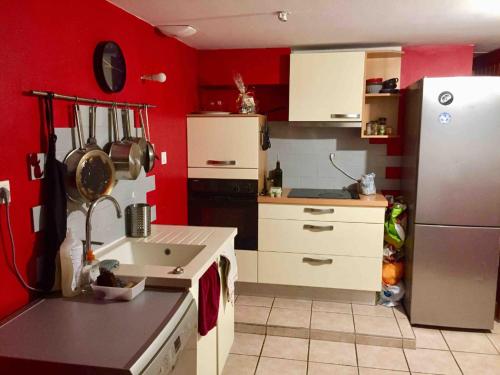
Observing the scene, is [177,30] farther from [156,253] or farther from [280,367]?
[280,367]

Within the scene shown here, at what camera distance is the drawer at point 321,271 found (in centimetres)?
320

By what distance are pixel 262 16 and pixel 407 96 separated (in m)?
1.46

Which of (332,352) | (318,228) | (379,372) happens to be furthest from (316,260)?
(379,372)

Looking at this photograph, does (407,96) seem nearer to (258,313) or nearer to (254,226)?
(254,226)

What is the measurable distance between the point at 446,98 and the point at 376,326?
1.62m

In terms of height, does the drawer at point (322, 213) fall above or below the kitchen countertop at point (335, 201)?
below

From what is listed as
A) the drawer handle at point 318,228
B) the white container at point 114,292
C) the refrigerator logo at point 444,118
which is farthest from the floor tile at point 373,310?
the white container at point 114,292

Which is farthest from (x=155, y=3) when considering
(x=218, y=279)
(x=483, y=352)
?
(x=483, y=352)

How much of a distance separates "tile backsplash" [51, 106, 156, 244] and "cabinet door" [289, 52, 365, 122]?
4.42ft

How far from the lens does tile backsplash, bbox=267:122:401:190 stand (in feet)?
11.7

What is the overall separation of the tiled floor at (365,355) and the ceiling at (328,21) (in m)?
2.03

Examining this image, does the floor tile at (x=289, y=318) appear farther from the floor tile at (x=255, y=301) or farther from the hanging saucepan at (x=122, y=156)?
the hanging saucepan at (x=122, y=156)

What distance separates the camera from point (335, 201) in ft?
10.4

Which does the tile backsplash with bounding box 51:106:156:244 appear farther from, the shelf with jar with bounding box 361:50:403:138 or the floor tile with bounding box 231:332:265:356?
the shelf with jar with bounding box 361:50:403:138
